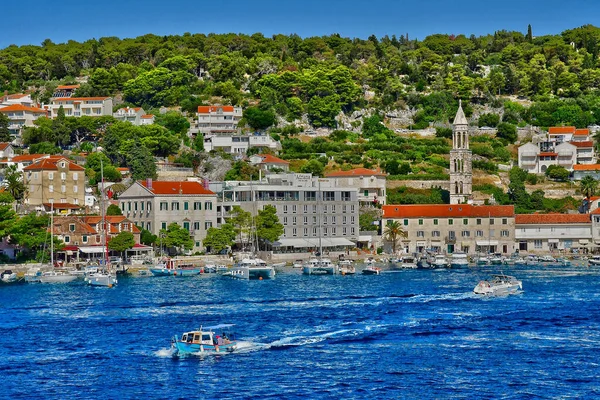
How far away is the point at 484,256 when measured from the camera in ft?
296

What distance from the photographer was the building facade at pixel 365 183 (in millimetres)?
101312

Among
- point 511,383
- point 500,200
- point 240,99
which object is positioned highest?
point 240,99

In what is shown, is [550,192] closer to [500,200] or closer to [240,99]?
[500,200]

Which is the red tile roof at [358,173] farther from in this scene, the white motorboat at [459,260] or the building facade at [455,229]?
the white motorboat at [459,260]

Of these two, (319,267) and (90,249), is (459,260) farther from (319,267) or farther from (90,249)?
(90,249)

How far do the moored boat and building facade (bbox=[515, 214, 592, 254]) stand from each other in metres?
58.2

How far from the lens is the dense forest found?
13188cm

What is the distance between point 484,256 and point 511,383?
55.4 metres

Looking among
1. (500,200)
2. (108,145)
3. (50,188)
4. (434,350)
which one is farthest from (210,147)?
(434,350)

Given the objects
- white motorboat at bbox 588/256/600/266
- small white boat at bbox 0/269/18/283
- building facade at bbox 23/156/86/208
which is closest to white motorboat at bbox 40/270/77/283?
small white boat at bbox 0/269/18/283

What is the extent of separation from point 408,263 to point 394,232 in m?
8.97

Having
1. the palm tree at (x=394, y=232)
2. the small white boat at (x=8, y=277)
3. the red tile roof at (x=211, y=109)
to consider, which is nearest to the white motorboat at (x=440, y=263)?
the palm tree at (x=394, y=232)

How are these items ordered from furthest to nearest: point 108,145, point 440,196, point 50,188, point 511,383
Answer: point 108,145 → point 440,196 → point 50,188 → point 511,383

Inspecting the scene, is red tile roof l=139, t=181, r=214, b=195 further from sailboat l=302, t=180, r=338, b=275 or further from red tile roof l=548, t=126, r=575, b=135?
red tile roof l=548, t=126, r=575, b=135
